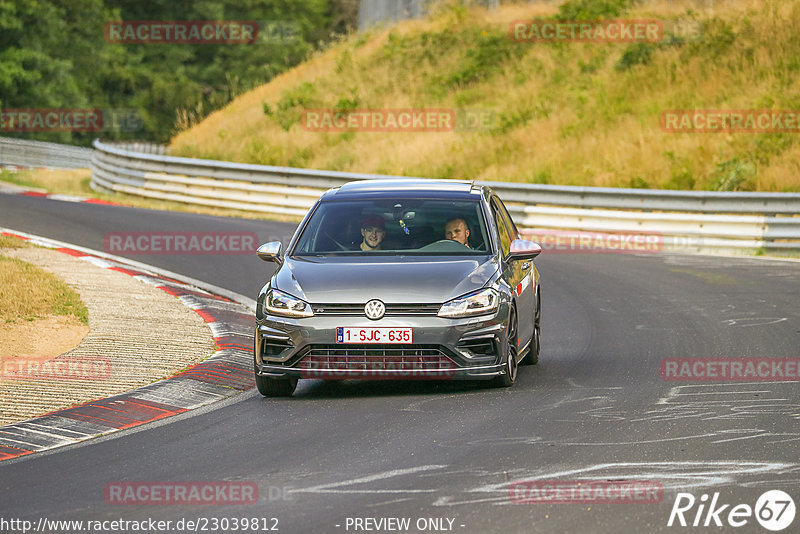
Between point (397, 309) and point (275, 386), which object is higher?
point (397, 309)

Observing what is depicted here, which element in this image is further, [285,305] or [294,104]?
[294,104]

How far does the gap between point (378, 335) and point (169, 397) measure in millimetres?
1730

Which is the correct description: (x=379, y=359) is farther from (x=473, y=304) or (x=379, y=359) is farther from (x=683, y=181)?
(x=683, y=181)

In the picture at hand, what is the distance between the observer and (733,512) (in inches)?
245

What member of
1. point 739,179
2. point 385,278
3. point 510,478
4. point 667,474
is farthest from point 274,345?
point 739,179

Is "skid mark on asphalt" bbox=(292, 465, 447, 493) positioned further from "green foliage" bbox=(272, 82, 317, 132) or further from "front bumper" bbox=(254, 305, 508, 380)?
"green foliage" bbox=(272, 82, 317, 132)

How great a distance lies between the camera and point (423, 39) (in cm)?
4181

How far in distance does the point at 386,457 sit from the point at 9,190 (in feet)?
83.2

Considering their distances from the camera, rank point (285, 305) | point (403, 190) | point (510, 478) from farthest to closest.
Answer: point (403, 190), point (285, 305), point (510, 478)

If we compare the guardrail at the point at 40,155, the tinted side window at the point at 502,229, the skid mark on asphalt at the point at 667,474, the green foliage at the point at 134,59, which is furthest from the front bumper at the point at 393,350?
the green foliage at the point at 134,59

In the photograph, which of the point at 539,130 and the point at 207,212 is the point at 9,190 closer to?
the point at 207,212

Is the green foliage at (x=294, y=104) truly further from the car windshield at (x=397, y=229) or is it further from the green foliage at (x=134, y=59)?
the car windshield at (x=397, y=229)

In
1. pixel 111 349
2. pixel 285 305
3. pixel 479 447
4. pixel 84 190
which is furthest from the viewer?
pixel 84 190

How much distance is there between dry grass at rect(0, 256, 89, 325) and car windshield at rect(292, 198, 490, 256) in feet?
11.0
